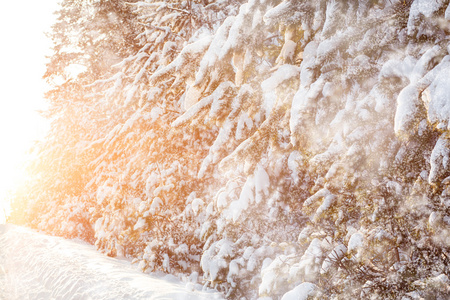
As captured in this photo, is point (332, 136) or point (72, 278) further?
point (72, 278)

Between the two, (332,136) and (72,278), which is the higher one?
(332,136)

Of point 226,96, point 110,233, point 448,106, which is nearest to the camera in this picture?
point 448,106

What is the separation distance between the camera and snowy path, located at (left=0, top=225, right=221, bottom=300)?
4.48m

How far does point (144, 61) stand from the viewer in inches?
251

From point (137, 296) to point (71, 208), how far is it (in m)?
8.91

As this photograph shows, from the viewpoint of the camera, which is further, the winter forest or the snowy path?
the snowy path

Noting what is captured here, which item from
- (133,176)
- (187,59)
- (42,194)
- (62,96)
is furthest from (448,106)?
(42,194)

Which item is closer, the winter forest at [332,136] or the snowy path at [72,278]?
the winter forest at [332,136]

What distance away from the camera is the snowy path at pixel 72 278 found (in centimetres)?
448

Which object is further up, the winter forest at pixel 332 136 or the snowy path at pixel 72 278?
the winter forest at pixel 332 136

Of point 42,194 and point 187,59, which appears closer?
point 187,59

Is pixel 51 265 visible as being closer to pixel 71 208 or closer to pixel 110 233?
pixel 110 233

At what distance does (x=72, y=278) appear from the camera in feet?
18.4

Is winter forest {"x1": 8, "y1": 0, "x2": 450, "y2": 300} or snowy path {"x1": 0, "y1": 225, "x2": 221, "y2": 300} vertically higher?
winter forest {"x1": 8, "y1": 0, "x2": 450, "y2": 300}
